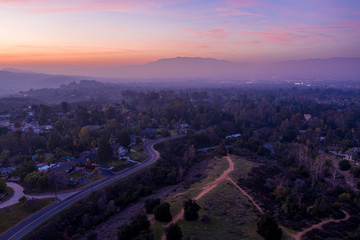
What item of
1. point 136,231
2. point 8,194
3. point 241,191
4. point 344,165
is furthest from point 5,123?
point 344,165

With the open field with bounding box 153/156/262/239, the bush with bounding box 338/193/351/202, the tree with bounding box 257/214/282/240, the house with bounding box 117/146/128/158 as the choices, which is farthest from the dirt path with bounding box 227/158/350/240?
the house with bounding box 117/146/128/158

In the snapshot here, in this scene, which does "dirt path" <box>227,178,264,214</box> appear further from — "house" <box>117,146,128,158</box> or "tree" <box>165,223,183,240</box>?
"house" <box>117,146,128,158</box>

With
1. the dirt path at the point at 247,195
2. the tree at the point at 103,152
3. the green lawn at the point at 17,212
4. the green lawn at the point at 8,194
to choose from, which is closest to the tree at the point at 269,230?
the dirt path at the point at 247,195

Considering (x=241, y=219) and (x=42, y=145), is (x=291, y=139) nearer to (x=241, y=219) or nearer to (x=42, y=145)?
(x=241, y=219)

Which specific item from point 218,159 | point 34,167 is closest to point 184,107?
point 218,159

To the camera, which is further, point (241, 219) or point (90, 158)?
point (90, 158)

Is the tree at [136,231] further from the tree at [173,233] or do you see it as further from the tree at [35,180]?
the tree at [35,180]
